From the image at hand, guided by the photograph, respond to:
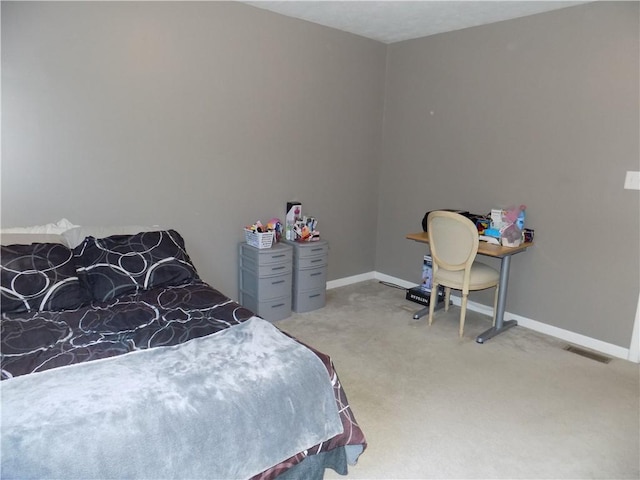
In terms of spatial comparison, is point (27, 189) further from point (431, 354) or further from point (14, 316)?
point (431, 354)

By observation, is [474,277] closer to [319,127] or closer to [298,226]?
[298,226]

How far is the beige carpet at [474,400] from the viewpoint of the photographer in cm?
211

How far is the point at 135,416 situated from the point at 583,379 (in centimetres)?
271

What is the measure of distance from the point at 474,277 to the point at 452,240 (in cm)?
34

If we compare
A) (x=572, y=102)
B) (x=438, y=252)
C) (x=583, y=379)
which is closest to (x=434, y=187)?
(x=438, y=252)

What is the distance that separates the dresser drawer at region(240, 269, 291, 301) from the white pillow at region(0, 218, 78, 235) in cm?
135

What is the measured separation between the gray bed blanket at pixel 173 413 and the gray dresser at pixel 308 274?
6.07 feet

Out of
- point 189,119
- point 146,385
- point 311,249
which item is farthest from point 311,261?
point 146,385

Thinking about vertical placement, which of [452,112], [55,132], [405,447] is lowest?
[405,447]

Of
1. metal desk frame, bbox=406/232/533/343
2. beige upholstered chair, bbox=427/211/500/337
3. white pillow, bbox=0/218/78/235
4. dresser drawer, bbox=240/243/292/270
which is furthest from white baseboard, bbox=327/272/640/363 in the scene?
white pillow, bbox=0/218/78/235

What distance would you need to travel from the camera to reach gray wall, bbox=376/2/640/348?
10.2 ft

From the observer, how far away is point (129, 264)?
103 inches

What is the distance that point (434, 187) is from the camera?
168 inches

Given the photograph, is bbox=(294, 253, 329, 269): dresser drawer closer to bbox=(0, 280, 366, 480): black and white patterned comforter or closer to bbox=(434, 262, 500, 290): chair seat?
bbox=(434, 262, 500, 290): chair seat
